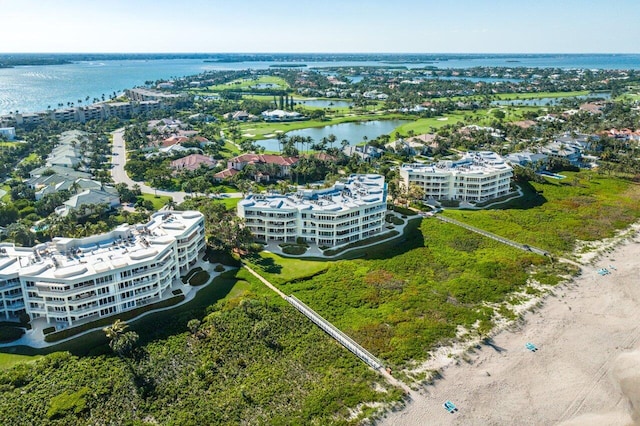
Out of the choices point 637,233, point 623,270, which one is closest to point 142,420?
point 623,270

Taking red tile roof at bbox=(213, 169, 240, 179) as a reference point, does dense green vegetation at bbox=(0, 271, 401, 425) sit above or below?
below

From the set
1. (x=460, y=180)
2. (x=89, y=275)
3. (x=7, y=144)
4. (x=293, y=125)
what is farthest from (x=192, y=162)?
(x=293, y=125)

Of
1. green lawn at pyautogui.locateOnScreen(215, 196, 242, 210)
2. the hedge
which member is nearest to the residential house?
green lawn at pyautogui.locateOnScreen(215, 196, 242, 210)

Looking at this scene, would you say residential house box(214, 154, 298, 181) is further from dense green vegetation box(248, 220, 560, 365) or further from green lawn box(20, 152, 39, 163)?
green lawn box(20, 152, 39, 163)

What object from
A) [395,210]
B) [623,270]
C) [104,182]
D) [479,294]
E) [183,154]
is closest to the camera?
[479,294]

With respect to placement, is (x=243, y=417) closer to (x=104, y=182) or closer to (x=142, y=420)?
(x=142, y=420)

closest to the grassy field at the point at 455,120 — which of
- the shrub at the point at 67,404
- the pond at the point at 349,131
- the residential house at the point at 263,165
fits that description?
the pond at the point at 349,131

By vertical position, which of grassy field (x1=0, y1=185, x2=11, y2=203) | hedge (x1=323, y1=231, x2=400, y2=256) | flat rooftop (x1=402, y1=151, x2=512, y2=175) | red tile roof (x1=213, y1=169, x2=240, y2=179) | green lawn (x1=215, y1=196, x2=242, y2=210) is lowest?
hedge (x1=323, y1=231, x2=400, y2=256)
